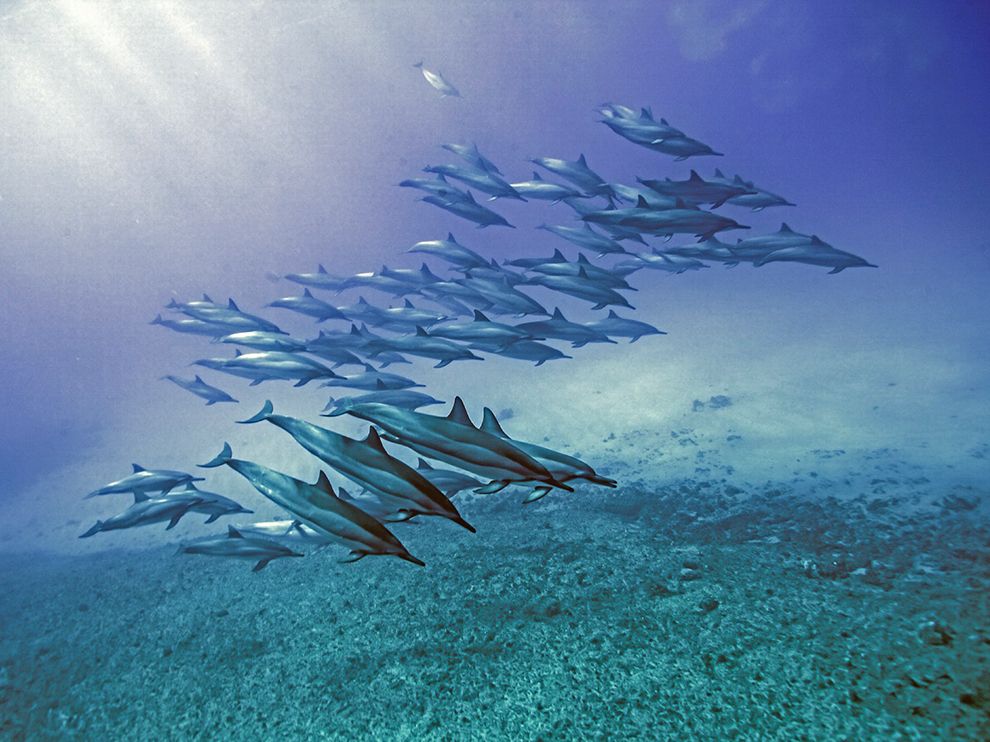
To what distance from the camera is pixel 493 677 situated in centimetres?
303

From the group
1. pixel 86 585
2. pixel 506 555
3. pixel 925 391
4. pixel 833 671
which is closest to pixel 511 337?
pixel 506 555

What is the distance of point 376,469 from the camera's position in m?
1.90

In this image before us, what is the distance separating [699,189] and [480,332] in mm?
2871

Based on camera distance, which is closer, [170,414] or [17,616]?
[17,616]

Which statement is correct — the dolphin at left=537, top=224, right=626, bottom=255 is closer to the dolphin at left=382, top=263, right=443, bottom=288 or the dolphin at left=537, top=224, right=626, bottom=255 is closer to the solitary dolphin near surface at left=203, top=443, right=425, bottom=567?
the dolphin at left=382, top=263, right=443, bottom=288

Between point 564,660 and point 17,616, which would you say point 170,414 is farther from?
point 564,660

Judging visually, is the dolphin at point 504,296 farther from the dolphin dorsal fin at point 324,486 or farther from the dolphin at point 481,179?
the dolphin dorsal fin at point 324,486

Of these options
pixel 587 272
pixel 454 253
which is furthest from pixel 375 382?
pixel 587 272

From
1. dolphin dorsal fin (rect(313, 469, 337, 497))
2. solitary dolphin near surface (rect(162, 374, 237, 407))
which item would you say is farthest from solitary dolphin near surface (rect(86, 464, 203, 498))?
solitary dolphin near surface (rect(162, 374, 237, 407))

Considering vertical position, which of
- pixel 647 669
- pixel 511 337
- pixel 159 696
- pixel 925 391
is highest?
pixel 925 391

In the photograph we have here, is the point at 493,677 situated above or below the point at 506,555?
below

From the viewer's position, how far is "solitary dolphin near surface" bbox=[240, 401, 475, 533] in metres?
1.81

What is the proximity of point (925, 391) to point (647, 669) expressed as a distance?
40.7ft

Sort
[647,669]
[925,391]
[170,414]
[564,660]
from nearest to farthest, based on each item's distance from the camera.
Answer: [647,669] < [564,660] < [925,391] < [170,414]
